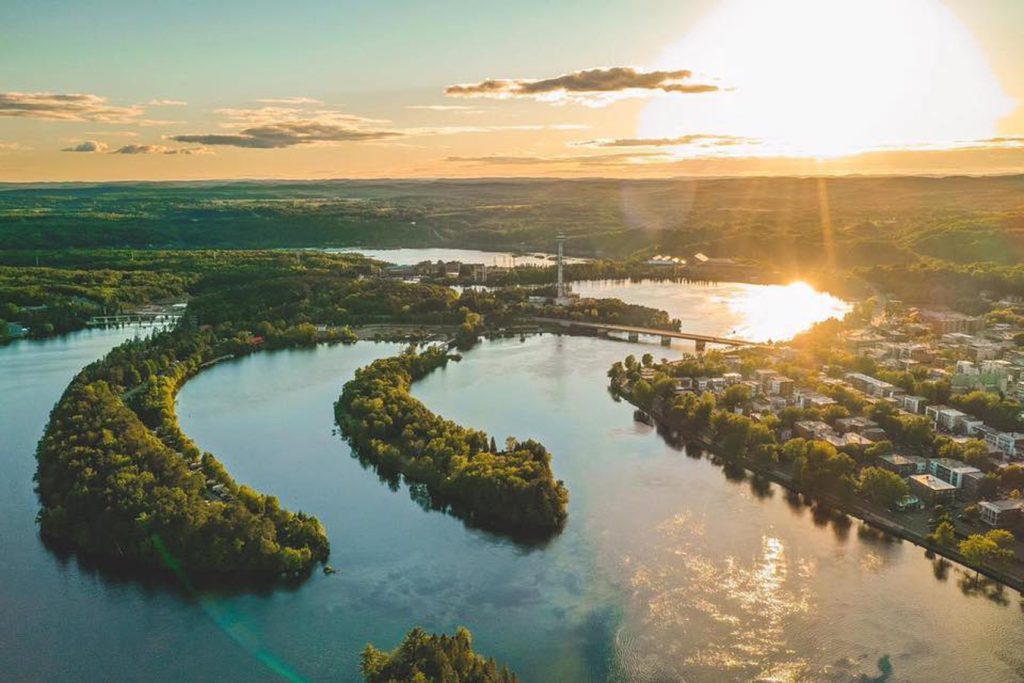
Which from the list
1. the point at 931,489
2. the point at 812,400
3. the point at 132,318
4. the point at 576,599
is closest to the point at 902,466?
the point at 931,489

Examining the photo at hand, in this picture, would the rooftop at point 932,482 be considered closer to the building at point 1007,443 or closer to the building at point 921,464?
the building at point 921,464

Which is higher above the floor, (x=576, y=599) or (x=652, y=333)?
(x=652, y=333)

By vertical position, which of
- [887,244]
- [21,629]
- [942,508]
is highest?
[887,244]

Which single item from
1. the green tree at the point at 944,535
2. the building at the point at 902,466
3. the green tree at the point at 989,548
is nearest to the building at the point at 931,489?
the building at the point at 902,466

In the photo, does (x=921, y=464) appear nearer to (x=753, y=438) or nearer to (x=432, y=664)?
(x=753, y=438)

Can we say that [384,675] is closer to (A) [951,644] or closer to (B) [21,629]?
(B) [21,629]

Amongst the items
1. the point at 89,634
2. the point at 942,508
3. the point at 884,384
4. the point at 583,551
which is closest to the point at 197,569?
the point at 89,634

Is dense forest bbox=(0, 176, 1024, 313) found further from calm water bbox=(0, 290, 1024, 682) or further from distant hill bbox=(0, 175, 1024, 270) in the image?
calm water bbox=(0, 290, 1024, 682)
